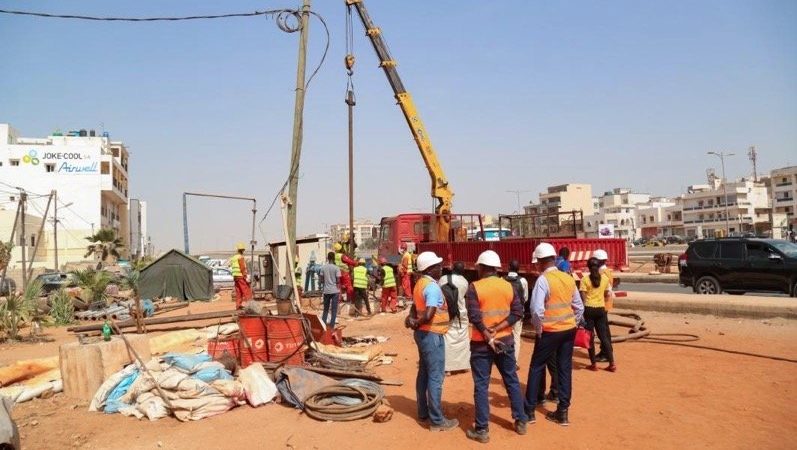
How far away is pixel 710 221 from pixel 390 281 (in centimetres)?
8082

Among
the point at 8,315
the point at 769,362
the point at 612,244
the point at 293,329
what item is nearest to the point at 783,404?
the point at 769,362

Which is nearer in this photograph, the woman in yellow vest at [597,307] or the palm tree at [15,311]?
the woman in yellow vest at [597,307]

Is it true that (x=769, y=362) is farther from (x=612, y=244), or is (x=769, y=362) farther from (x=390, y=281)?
(x=390, y=281)

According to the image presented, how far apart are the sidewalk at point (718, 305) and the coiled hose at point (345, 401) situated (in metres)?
8.82

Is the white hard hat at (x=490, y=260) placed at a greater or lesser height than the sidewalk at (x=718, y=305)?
greater

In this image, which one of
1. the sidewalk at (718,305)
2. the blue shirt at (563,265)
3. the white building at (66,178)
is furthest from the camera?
the white building at (66,178)

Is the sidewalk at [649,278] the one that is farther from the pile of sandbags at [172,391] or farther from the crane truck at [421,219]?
the pile of sandbags at [172,391]

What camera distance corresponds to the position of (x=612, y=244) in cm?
1254

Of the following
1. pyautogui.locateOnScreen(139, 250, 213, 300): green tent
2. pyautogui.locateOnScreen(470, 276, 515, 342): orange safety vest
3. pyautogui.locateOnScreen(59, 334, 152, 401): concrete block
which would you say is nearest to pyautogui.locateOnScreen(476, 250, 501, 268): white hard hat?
pyautogui.locateOnScreen(470, 276, 515, 342): orange safety vest

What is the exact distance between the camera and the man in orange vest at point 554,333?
5.59 m

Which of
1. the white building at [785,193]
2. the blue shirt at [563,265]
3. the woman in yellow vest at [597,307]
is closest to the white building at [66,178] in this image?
the blue shirt at [563,265]

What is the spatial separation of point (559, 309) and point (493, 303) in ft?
2.62

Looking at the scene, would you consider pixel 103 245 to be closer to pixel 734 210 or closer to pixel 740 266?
pixel 740 266

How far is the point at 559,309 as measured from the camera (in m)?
5.60
